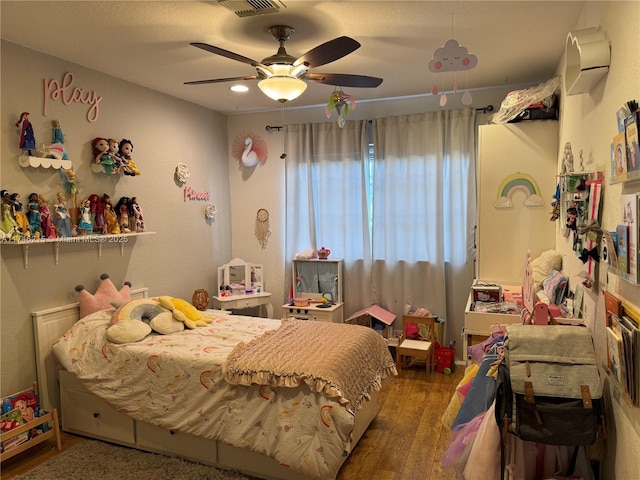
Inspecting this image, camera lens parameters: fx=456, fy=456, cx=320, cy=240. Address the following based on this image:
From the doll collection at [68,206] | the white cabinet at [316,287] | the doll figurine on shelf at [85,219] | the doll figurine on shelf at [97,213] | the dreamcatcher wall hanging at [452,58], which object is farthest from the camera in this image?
the white cabinet at [316,287]

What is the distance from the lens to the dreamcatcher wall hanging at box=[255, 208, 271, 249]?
5086mm

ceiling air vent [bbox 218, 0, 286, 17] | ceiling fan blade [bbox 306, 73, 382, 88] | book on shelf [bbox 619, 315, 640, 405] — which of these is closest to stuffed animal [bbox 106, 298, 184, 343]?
ceiling fan blade [bbox 306, 73, 382, 88]

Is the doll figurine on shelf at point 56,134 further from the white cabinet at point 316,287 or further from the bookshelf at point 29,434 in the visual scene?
the white cabinet at point 316,287

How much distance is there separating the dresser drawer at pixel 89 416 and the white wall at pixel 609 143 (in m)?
2.68

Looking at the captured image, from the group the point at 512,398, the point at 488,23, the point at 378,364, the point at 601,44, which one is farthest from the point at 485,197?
the point at 512,398

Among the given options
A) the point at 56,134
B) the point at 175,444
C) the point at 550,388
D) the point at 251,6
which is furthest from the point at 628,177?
the point at 56,134

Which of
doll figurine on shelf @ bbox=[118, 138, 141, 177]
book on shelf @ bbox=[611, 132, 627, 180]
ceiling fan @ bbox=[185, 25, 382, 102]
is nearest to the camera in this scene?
book on shelf @ bbox=[611, 132, 627, 180]

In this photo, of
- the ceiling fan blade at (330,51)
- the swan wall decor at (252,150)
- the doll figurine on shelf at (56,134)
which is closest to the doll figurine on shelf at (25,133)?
the doll figurine on shelf at (56,134)

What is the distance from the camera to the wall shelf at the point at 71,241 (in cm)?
289

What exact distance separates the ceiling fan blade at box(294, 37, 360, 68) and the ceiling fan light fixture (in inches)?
3.9

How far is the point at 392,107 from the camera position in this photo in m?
4.55

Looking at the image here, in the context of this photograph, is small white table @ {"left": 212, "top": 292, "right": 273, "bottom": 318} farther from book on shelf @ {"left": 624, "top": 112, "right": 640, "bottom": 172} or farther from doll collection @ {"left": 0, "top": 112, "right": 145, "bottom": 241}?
book on shelf @ {"left": 624, "top": 112, "right": 640, "bottom": 172}

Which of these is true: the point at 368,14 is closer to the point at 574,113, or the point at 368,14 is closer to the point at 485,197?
the point at 574,113

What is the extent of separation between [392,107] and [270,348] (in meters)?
2.85
